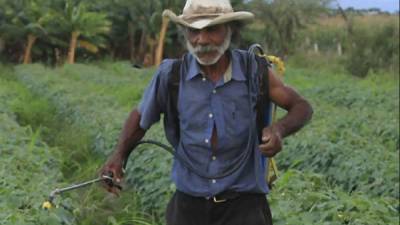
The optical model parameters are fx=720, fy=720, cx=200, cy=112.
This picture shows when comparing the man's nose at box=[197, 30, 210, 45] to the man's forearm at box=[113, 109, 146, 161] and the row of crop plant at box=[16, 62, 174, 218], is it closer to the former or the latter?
the man's forearm at box=[113, 109, 146, 161]

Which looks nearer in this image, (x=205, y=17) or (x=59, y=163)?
(x=205, y=17)

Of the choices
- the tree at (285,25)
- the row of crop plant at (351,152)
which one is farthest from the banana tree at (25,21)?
the row of crop plant at (351,152)

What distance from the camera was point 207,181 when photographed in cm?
353

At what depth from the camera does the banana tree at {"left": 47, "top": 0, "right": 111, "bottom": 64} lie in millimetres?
36125

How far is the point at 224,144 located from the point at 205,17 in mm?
618

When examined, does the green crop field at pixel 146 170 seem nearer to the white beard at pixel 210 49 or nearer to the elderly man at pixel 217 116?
the elderly man at pixel 217 116

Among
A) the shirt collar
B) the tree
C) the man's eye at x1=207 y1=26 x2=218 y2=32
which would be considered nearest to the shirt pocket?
the shirt collar

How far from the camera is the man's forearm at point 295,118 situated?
335 cm

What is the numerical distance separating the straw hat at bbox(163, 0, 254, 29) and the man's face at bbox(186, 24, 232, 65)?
4 centimetres

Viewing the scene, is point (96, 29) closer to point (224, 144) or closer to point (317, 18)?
point (317, 18)

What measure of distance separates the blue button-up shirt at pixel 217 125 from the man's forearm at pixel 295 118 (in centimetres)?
19

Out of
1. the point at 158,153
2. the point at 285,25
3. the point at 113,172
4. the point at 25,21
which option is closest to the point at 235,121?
the point at 113,172

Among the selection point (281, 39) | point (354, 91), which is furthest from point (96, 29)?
point (354, 91)

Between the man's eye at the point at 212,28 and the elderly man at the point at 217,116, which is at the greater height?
the man's eye at the point at 212,28
